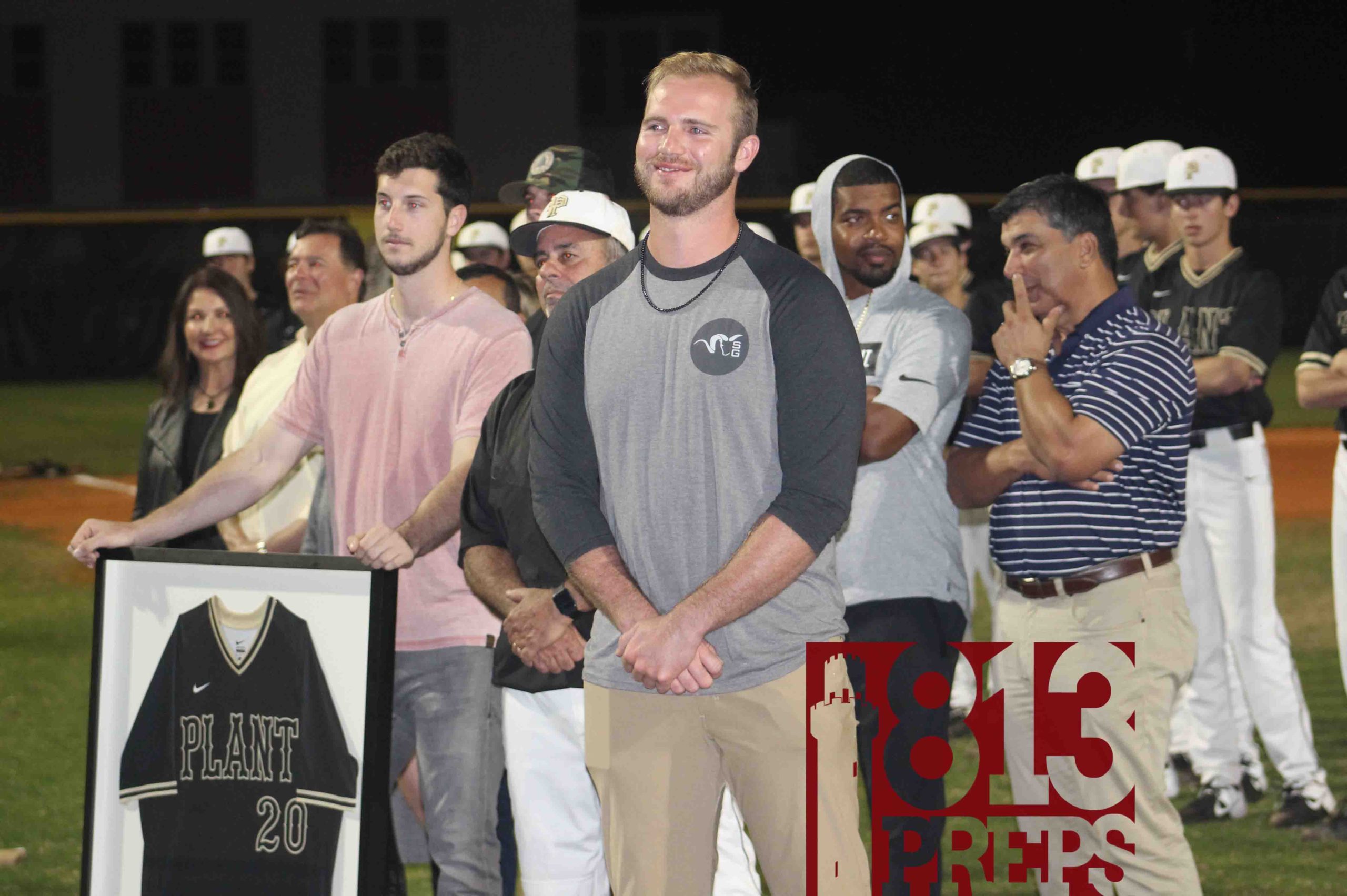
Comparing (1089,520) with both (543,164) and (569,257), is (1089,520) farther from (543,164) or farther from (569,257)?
(543,164)

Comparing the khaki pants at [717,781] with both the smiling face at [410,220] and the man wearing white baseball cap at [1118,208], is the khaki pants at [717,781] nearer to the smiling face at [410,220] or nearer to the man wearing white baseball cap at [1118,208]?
the smiling face at [410,220]

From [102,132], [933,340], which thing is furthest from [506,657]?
[102,132]

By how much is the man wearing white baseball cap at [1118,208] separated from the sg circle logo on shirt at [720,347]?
437 centimetres

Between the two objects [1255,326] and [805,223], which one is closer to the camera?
[1255,326]

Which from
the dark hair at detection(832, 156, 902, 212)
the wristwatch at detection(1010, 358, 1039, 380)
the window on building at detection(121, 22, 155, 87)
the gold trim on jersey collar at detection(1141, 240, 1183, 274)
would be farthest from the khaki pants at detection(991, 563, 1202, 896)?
the window on building at detection(121, 22, 155, 87)

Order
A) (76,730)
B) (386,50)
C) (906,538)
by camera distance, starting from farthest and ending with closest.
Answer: (386,50) → (76,730) → (906,538)

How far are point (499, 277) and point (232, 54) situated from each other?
31.4 metres

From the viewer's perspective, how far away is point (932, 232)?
31.7ft

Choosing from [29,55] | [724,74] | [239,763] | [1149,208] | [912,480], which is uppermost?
[29,55]

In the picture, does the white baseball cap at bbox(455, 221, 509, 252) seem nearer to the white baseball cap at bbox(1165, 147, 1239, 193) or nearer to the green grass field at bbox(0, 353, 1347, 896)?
the green grass field at bbox(0, 353, 1347, 896)

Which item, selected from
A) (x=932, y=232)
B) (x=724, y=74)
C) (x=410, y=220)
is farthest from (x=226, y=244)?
(x=724, y=74)

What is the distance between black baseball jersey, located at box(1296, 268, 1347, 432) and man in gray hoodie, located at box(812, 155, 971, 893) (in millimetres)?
2388

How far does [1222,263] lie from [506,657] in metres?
3.99

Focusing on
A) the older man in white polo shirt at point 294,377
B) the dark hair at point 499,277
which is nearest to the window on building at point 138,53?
the older man in white polo shirt at point 294,377
